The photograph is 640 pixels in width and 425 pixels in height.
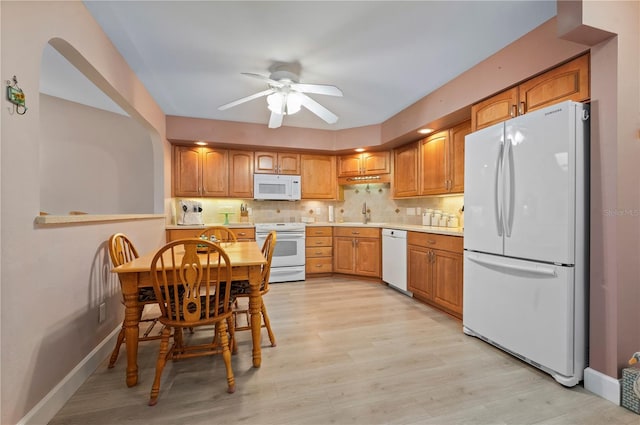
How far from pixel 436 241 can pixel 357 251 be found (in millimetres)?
1504

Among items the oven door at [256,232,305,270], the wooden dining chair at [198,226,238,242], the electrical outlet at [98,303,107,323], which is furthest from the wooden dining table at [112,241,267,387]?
the oven door at [256,232,305,270]

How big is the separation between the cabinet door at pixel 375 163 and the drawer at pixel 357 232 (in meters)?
0.96

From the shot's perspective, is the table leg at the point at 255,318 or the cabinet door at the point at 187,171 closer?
the table leg at the point at 255,318

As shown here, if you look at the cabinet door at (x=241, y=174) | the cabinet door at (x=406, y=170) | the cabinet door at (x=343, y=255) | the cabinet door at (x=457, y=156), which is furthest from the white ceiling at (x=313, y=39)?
the cabinet door at (x=343, y=255)

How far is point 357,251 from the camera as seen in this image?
14.5ft

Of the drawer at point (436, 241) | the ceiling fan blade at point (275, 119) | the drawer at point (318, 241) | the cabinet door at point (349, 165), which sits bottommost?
the drawer at point (318, 241)

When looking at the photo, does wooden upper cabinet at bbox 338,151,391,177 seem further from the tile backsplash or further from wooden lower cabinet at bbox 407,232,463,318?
wooden lower cabinet at bbox 407,232,463,318

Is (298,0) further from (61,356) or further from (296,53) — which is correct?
(61,356)

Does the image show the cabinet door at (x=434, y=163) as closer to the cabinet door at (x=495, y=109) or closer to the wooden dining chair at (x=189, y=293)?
the cabinet door at (x=495, y=109)

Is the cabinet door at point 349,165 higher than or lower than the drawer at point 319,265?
higher

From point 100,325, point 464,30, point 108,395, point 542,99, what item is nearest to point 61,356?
point 108,395

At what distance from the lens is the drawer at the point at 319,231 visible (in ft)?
15.0

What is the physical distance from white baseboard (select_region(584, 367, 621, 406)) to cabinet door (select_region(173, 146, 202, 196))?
4464 millimetres

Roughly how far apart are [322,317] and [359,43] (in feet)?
8.20
